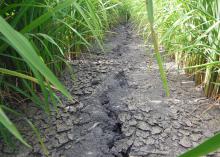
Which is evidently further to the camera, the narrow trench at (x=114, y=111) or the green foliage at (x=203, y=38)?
the green foliage at (x=203, y=38)

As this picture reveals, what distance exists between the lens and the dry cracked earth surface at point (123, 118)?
949mm

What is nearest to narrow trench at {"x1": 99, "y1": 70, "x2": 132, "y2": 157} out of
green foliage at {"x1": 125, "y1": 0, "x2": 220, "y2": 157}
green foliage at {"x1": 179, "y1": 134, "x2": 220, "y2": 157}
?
green foliage at {"x1": 125, "y1": 0, "x2": 220, "y2": 157}

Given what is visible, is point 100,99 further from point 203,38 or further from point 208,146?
point 208,146

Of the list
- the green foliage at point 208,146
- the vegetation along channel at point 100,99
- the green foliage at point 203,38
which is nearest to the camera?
the green foliage at point 208,146

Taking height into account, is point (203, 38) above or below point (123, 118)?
above

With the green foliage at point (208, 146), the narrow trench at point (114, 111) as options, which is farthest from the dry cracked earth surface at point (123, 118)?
the green foliage at point (208, 146)

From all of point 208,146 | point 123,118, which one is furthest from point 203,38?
point 208,146

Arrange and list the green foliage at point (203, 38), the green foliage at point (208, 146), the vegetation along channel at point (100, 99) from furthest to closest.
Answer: the green foliage at point (203, 38) → the vegetation along channel at point (100, 99) → the green foliage at point (208, 146)

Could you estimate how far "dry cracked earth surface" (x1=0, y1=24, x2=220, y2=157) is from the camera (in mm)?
949

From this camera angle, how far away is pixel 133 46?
85.4 inches

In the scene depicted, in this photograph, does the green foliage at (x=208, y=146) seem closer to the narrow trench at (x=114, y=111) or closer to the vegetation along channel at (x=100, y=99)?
the vegetation along channel at (x=100, y=99)

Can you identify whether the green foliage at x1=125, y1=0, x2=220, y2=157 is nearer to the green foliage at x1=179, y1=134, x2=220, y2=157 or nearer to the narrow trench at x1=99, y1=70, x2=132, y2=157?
the narrow trench at x1=99, y1=70, x2=132, y2=157

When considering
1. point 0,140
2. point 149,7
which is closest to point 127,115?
point 0,140

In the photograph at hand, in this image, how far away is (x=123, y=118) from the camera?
1.12m
